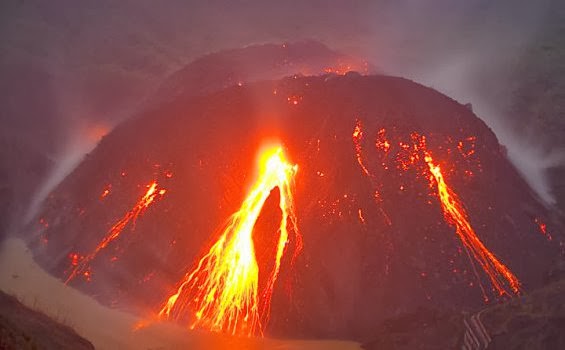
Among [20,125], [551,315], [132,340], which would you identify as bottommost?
[132,340]

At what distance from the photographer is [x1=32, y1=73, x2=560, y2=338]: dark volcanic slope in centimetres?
1670

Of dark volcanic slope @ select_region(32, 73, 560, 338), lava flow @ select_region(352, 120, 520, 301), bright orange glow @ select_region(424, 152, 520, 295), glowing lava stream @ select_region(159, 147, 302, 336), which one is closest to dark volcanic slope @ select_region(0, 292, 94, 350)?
glowing lava stream @ select_region(159, 147, 302, 336)

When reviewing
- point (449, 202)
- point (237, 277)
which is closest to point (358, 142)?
point (449, 202)

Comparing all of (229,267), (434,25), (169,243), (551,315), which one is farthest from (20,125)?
(434,25)

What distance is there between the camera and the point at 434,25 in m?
46.0

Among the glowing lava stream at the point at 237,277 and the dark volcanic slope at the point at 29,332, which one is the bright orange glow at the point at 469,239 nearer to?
the glowing lava stream at the point at 237,277

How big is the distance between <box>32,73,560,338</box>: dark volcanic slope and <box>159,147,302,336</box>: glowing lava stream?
424mm

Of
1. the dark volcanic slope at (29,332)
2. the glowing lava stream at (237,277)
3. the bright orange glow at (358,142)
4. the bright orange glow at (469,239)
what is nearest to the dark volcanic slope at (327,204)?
the bright orange glow at (358,142)

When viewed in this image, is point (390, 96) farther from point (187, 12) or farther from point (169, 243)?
point (187, 12)

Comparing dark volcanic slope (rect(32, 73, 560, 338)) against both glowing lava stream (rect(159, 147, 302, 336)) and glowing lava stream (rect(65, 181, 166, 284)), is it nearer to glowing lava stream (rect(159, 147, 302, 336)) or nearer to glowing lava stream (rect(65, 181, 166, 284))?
glowing lava stream (rect(65, 181, 166, 284))

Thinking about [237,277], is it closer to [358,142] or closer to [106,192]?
[358,142]

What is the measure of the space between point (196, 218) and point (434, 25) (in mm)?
35378

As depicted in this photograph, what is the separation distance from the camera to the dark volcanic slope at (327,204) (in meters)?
16.7

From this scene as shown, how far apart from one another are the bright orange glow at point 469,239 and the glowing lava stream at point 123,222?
10824mm
